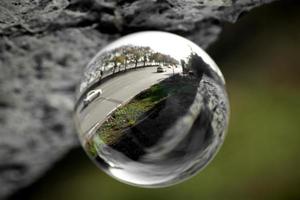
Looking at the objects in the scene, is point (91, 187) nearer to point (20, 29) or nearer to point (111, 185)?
point (111, 185)

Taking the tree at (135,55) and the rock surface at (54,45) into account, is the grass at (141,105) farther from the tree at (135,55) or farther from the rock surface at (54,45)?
the rock surface at (54,45)

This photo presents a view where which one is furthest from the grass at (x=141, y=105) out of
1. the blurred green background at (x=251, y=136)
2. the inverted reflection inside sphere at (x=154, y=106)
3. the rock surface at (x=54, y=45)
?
the blurred green background at (x=251, y=136)

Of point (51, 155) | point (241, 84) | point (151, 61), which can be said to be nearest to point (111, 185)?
point (51, 155)

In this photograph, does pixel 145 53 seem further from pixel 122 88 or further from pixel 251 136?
pixel 251 136

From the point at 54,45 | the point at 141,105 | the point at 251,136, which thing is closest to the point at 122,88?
the point at 141,105

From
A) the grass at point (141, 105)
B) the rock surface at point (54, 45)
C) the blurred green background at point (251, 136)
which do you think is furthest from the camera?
the blurred green background at point (251, 136)

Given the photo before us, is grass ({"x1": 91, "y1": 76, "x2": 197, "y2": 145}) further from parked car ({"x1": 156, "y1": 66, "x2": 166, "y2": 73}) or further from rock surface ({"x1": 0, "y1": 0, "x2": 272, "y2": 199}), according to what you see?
rock surface ({"x1": 0, "y1": 0, "x2": 272, "y2": 199})
